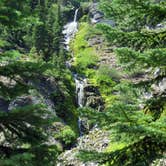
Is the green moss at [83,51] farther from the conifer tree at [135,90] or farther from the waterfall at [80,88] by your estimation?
the conifer tree at [135,90]

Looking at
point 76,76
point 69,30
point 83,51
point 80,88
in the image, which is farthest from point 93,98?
point 69,30

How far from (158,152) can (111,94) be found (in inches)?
2589

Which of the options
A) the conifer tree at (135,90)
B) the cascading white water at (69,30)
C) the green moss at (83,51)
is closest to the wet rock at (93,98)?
the green moss at (83,51)

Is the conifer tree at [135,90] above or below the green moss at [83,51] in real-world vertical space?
above

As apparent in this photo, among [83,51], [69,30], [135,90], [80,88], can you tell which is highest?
[135,90]

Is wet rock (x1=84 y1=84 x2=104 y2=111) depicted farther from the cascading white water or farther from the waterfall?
the cascading white water

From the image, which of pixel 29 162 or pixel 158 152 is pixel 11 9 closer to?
pixel 29 162

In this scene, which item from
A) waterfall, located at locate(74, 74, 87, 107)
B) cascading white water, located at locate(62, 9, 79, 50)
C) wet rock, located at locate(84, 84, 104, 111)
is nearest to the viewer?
wet rock, located at locate(84, 84, 104, 111)

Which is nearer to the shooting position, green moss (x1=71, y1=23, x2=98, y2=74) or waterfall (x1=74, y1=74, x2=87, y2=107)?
waterfall (x1=74, y1=74, x2=87, y2=107)

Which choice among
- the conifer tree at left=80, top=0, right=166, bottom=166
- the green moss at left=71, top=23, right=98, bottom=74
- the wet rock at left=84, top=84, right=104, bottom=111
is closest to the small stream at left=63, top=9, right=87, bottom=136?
the wet rock at left=84, top=84, right=104, bottom=111

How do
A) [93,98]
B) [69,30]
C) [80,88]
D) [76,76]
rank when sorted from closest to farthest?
[93,98] → [80,88] → [76,76] → [69,30]

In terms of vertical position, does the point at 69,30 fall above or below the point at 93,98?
above

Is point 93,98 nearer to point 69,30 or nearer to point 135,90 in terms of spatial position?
point 69,30

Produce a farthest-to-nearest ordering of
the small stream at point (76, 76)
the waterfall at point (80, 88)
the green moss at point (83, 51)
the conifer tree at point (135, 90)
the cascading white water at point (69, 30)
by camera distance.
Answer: the cascading white water at point (69, 30) < the green moss at point (83, 51) < the waterfall at point (80, 88) < the small stream at point (76, 76) < the conifer tree at point (135, 90)
